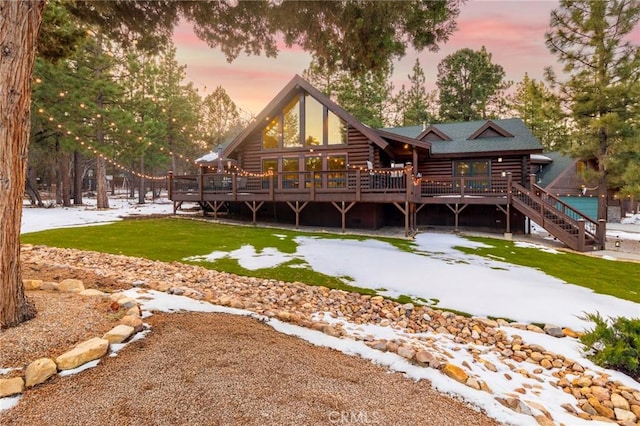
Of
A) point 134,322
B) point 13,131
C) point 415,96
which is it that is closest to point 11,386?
point 134,322

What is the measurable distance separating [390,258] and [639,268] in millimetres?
8387

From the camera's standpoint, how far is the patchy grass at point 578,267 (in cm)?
790

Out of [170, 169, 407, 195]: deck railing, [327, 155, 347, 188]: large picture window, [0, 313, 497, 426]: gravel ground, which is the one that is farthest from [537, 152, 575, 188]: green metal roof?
[0, 313, 497, 426]: gravel ground

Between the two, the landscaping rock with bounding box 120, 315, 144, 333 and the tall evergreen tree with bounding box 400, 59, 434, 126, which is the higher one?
the tall evergreen tree with bounding box 400, 59, 434, 126

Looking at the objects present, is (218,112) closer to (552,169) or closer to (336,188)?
(336,188)

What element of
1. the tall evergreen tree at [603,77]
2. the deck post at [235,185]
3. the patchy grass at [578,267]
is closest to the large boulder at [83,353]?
the patchy grass at [578,267]

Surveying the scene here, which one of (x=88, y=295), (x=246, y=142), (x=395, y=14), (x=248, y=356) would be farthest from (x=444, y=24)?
(x=246, y=142)

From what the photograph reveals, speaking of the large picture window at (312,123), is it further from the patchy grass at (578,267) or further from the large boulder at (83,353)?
the large boulder at (83,353)

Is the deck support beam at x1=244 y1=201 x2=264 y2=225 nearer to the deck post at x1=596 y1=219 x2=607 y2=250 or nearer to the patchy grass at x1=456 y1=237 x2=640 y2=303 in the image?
the patchy grass at x1=456 y1=237 x2=640 y2=303

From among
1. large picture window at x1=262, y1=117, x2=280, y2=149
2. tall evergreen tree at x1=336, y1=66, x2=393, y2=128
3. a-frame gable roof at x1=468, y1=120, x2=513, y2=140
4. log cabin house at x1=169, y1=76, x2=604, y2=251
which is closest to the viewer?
log cabin house at x1=169, y1=76, x2=604, y2=251

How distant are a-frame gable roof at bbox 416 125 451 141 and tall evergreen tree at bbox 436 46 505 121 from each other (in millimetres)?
17268

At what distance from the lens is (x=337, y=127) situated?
54.2 feet

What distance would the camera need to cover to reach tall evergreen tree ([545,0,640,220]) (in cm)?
1700

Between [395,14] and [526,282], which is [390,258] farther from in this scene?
[395,14]
